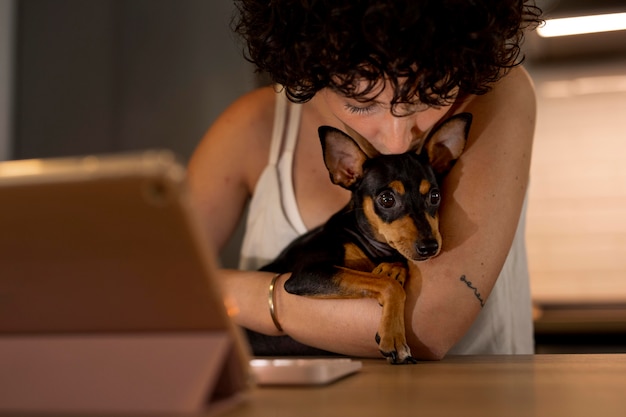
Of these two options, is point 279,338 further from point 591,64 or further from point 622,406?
point 591,64

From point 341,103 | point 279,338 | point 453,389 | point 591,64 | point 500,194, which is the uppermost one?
point 591,64

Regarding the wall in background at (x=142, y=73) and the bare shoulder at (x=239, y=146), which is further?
the wall in background at (x=142, y=73)

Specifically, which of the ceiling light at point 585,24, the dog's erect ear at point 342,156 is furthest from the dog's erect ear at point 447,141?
the ceiling light at point 585,24

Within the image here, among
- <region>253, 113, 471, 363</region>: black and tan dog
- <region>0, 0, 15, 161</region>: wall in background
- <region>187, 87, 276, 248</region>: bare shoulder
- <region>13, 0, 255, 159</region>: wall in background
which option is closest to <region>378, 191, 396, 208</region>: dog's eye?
<region>253, 113, 471, 363</region>: black and tan dog

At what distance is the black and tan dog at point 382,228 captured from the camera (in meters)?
1.05

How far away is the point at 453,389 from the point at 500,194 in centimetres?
55

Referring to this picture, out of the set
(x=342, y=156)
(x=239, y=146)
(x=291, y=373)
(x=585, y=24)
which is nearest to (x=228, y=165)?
(x=239, y=146)

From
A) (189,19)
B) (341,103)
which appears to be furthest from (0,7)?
(341,103)

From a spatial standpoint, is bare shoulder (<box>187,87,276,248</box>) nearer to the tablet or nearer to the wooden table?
Result: the wooden table

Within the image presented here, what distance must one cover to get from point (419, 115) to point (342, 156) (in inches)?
5.2

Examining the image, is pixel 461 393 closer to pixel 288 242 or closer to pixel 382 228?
pixel 382 228

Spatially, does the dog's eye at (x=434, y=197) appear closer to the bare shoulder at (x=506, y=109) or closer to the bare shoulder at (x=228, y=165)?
the bare shoulder at (x=506, y=109)

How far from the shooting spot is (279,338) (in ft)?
4.06

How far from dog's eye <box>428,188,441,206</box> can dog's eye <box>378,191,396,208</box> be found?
0.05 metres
